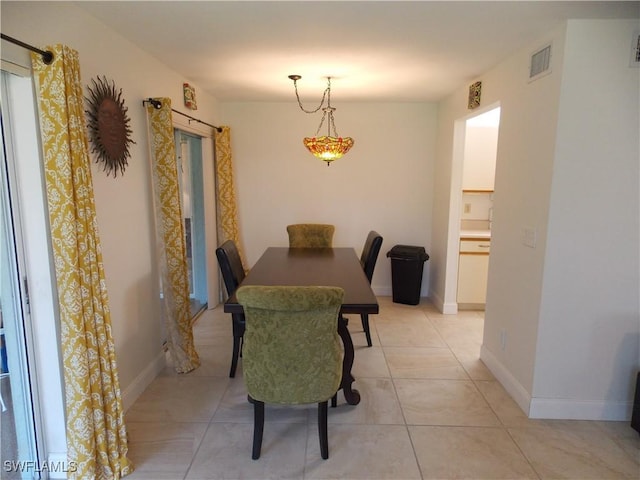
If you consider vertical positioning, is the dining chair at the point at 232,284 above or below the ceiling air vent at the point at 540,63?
below

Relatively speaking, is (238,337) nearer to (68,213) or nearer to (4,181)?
(68,213)

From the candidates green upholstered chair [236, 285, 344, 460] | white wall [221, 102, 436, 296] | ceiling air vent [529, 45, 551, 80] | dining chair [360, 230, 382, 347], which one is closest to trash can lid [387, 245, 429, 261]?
white wall [221, 102, 436, 296]

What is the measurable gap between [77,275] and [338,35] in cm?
191

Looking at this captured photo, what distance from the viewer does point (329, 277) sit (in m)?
2.71

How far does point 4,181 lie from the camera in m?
1.66

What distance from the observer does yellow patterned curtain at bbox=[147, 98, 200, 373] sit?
2717mm

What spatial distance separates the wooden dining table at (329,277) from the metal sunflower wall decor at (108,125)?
108 cm

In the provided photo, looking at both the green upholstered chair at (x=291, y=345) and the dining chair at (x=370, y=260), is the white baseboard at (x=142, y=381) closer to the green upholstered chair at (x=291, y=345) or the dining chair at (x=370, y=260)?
the green upholstered chair at (x=291, y=345)

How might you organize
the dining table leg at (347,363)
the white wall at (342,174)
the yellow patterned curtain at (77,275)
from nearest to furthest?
the yellow patterned curtain at (77,275)
the dining table leg at (347,363)
the white wall at (342,174)

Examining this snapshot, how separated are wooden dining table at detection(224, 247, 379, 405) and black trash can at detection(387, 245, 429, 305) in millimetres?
967

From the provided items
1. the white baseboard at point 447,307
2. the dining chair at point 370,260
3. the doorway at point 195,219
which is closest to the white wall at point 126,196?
the doorway at point 195,219

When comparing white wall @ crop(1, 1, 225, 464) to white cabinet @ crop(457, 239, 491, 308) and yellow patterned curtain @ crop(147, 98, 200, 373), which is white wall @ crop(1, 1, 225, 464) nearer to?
yellow patterned curtain @ crop(147, 98, 200, 373)

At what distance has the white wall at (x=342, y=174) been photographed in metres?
4.56

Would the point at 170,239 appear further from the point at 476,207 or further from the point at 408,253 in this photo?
the point at 476,207
